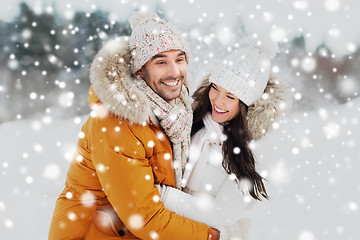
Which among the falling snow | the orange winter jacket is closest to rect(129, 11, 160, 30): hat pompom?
the orange winter jacket

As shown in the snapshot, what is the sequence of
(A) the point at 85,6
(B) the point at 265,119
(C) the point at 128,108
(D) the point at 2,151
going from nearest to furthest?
(C) the point at 128,108
(B) the point at 265,119
(D) the point at 2,151
(A) the point at 85,6

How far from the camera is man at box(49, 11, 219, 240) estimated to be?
4.94 feet

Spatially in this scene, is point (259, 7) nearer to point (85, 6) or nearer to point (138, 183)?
point (85, 6)

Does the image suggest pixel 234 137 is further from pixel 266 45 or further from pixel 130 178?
pixel 130 178

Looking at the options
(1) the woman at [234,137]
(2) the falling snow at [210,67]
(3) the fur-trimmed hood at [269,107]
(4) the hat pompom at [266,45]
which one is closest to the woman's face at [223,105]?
(1) the woman at [234,137]

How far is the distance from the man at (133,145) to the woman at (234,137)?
0.16 metres

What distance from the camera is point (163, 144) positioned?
1.70 m

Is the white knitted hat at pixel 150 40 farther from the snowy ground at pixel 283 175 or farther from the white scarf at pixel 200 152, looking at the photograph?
the snowy ground at pixel 283 175

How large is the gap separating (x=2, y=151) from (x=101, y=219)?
3173 millimetres

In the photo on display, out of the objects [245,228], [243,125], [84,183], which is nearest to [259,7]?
[243,125]

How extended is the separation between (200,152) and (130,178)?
582mm

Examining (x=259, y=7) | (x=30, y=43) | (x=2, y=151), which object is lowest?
(x=2, y=151)

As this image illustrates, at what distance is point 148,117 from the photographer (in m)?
1.66

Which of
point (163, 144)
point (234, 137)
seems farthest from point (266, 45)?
point (163, 144)
